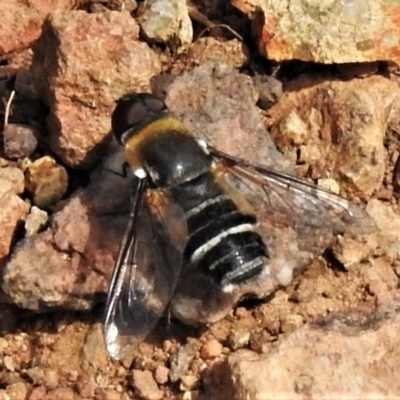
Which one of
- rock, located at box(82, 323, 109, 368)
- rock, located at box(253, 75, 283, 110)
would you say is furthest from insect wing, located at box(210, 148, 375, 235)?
rock, located at box(82, 323, 109, 368)

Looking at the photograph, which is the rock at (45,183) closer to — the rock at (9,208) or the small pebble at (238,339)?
the rock at (9,208)

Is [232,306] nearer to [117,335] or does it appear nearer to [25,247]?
[117,335]

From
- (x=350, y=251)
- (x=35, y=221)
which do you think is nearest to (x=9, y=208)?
(x=35, y=221)

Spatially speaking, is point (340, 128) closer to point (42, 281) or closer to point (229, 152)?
point (229, 152)

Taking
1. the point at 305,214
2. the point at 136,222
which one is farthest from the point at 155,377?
the point at 305,214

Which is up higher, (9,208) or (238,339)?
(9,208)
